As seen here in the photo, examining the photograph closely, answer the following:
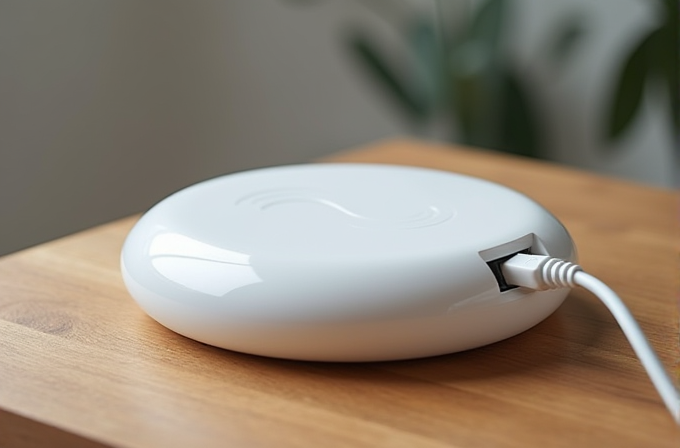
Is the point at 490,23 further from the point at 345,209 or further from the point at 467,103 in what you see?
the point at 345,209

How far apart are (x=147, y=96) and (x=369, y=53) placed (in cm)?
44

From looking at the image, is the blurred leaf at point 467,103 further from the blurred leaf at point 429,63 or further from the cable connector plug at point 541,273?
the cable connector plug at point 541,273

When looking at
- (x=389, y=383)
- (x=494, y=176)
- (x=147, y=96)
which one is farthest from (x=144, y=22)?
(x=389, y=383)

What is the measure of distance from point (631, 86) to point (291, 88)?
2.42ft

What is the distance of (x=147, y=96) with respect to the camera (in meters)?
1.79

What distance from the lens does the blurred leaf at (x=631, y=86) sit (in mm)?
1462

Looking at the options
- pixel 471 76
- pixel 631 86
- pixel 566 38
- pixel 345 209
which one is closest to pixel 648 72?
pixel 631 86

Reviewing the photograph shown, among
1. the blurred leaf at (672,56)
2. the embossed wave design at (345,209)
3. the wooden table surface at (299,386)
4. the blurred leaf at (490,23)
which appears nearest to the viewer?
the wooden table surface at (299,386)

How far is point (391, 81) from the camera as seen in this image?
1651 mm

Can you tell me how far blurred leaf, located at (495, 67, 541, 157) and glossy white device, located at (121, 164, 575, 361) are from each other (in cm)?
113

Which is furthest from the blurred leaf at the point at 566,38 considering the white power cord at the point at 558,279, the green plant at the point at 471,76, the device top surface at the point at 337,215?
the white power cord at the point at 558,279

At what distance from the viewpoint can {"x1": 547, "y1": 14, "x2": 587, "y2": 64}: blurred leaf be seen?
63.0 inches

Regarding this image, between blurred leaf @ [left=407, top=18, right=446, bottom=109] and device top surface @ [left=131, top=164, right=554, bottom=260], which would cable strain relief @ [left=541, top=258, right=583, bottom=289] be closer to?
device top surface @ [left=131, top=164, right=554, bottom=260]

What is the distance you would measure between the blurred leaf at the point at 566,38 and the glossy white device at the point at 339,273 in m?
1.12
